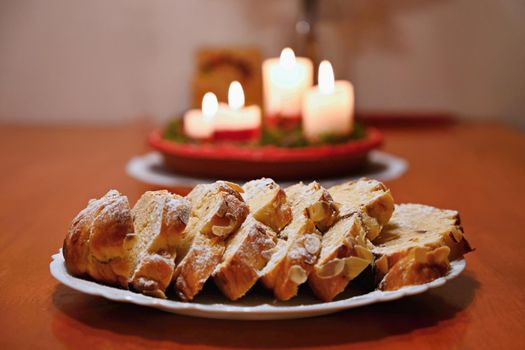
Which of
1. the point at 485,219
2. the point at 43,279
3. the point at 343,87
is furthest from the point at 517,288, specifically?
the point at 343,87

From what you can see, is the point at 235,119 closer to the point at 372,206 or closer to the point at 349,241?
the point at 372,206

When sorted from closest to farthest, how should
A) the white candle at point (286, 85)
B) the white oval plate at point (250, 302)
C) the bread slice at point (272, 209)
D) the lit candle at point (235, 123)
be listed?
1. the white oval plate at point (250, 302)
2. the bread slice at point (272, 209)
3. the lit candle at point (235, 123)
4. the white candle at point (286, 85)

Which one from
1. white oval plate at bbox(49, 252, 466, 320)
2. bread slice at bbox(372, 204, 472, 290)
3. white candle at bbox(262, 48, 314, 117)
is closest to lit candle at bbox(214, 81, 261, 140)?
white candle at bbox(262, 48, 314, 117)

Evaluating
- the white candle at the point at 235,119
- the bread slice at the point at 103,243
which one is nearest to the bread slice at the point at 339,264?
the bread slice at the point at 103,243

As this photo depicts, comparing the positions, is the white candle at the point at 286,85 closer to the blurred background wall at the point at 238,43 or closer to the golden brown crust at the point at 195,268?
the blurred background wall at the point at 238,43

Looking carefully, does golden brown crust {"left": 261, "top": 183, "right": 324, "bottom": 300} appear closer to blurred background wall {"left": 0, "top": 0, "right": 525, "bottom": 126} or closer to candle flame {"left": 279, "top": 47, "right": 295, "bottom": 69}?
candle flame {"left": 279, "top": 47, "right": 295, "bottom": 69}

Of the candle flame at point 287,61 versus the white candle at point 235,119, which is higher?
the candle flame at point 287,61

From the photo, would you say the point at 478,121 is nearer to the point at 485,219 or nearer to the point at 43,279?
the point at 485,219
